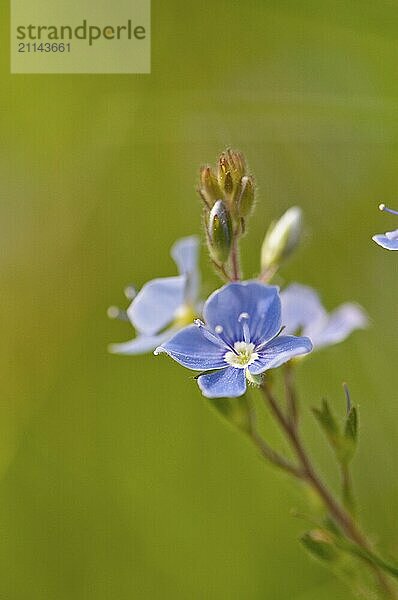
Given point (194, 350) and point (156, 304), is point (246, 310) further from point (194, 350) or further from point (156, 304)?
point (156, 304)

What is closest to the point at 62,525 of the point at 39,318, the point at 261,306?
the point at 39,318

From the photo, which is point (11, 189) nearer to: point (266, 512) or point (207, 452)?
point (207, 452)

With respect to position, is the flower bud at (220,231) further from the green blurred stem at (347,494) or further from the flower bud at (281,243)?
the green blurred stem at (347,494)

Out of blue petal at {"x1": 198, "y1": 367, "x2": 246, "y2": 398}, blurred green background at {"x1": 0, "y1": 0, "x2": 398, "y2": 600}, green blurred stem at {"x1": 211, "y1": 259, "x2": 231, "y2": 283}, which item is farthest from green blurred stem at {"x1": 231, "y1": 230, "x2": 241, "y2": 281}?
blurred green background at {"x1": 0, "y1": 0, "x2": 398, "y2": 600}

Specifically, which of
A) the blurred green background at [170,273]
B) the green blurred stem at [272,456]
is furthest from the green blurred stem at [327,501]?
the blurred green background at [170,273]

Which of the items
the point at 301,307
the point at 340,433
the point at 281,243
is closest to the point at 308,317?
the point at 301,307

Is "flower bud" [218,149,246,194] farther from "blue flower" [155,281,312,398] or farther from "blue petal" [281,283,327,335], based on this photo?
"blue petal" [281,283,327,335]

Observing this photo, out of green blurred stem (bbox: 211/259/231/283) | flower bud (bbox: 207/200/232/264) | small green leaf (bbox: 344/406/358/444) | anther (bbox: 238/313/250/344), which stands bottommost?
small green leaf (bbox: 344/406/358/444)
